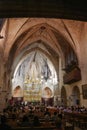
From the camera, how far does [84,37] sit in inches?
759

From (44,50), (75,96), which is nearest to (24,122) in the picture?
(75,96)

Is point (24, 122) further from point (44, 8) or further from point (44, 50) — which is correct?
point (44, 50)

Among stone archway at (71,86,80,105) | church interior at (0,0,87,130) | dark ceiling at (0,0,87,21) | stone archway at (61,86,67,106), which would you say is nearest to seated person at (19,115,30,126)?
church interior at (0,0,87,130)

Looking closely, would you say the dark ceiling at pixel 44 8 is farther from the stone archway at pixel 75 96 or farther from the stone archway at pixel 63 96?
the stone archway at pixel 63 96

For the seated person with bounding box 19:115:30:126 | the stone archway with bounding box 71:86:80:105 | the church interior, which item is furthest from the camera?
the stone archway with bounding box 71:86:80:105

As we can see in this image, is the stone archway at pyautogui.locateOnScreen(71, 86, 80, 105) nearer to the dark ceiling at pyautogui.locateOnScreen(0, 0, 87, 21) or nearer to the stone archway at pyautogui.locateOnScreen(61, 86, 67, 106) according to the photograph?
the stone archway at pyautogui.locateOnScreen(61, 86, 67, 106)

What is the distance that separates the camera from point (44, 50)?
31453 millimetres

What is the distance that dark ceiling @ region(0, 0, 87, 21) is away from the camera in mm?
7427

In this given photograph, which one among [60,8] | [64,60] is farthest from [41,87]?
[60,8]

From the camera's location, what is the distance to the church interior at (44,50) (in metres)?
7.75

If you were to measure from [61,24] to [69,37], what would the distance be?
161 centimetres

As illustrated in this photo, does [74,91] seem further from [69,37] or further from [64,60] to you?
[69,37]

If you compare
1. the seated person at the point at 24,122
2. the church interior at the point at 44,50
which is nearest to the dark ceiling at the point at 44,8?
the church interior at the point at 44,50

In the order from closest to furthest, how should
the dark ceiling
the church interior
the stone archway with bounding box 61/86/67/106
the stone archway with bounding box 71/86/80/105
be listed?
the dark ceiling < the church interior < the stone archway with bounding box 71/86/80/105 < the stone archway with bounding box 61/86/67/106
